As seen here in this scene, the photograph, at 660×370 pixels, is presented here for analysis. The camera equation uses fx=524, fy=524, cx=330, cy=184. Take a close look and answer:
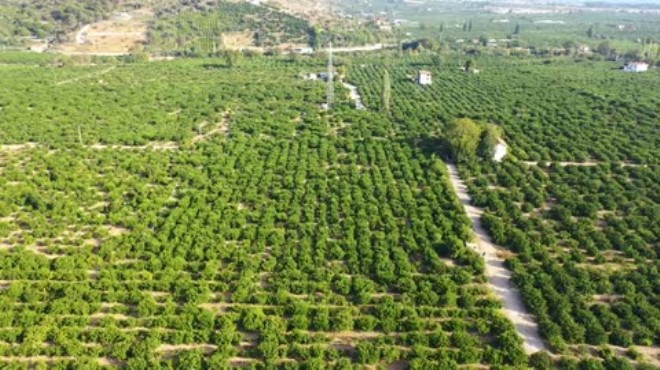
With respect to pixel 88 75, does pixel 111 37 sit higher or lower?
higher

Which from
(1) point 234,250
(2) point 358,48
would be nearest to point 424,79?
(2) point 358,48

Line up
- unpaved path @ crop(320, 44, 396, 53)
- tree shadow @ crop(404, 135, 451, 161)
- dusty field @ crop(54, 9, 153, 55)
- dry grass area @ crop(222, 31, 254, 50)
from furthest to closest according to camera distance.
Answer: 1. dry grass area @ crop(222, 31, 254, 50)
2. unpaved path @ crop(320, 44, 396, 53)
3. dusty field @ crop(54, 9, 153, 55)
4. tree shadow @ crop(404, 135, 451, 161)

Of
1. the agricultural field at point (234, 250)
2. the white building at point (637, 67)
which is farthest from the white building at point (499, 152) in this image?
the white building at point (637, 67)

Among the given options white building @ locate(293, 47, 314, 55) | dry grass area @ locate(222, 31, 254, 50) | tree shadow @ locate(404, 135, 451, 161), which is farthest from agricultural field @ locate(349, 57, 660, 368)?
dry grass area @ locate(222, 31, 254, 50)

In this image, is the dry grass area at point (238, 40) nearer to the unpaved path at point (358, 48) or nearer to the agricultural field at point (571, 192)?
the unpaved path at point (358, 48)

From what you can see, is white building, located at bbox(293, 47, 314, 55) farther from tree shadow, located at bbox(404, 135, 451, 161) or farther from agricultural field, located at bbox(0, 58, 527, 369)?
tree shadow, located at bbox(404, 135, 451, 161)

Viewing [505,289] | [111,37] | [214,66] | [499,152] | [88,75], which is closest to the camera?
[505,289]

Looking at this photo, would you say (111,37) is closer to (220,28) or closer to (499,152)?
(220,28)
